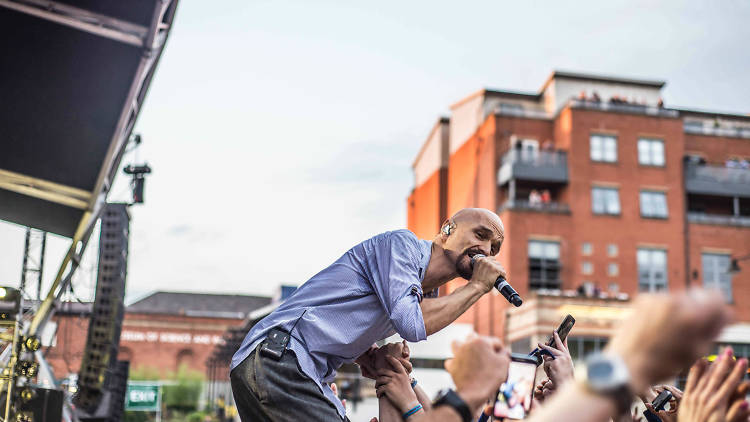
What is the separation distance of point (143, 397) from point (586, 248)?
19.8 metres

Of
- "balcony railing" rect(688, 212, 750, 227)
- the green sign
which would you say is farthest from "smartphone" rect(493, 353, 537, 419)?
"balcony railing" rect(688, 212, 750, 227)

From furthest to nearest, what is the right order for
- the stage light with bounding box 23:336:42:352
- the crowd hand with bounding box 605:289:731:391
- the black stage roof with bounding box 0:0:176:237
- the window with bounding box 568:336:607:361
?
1. the window with bounding box 568:336:607:361
2. the stage light with bounding box 23:336:42:352
3. the black stage roof with bounding box 0:0:176:237
4. the crowd hand with bounding box 605:289:731:391

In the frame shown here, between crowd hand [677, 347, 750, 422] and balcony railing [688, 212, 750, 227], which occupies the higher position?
balcony railing [688, 212, 750, 227]

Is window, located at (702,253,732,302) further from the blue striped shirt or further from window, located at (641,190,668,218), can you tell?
the blue striped shirt

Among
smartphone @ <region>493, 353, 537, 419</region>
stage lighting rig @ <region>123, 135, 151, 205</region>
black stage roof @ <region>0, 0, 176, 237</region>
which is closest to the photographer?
black stage roof @ <region>0, 0, 176, 237</region>

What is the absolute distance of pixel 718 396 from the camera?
1.45 meters

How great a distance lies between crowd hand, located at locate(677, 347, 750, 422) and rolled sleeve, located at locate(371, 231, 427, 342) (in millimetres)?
1018

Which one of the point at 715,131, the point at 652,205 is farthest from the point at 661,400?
the point at 715,131

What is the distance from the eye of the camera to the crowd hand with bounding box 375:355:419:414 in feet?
9.18

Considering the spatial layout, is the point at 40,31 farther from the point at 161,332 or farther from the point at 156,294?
the point at 156,294

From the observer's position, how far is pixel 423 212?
158 ft

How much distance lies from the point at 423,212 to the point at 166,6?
41.6 meters

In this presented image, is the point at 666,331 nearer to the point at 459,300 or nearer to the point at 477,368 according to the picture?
the point at 477,368

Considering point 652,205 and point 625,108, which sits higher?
point 625,108
